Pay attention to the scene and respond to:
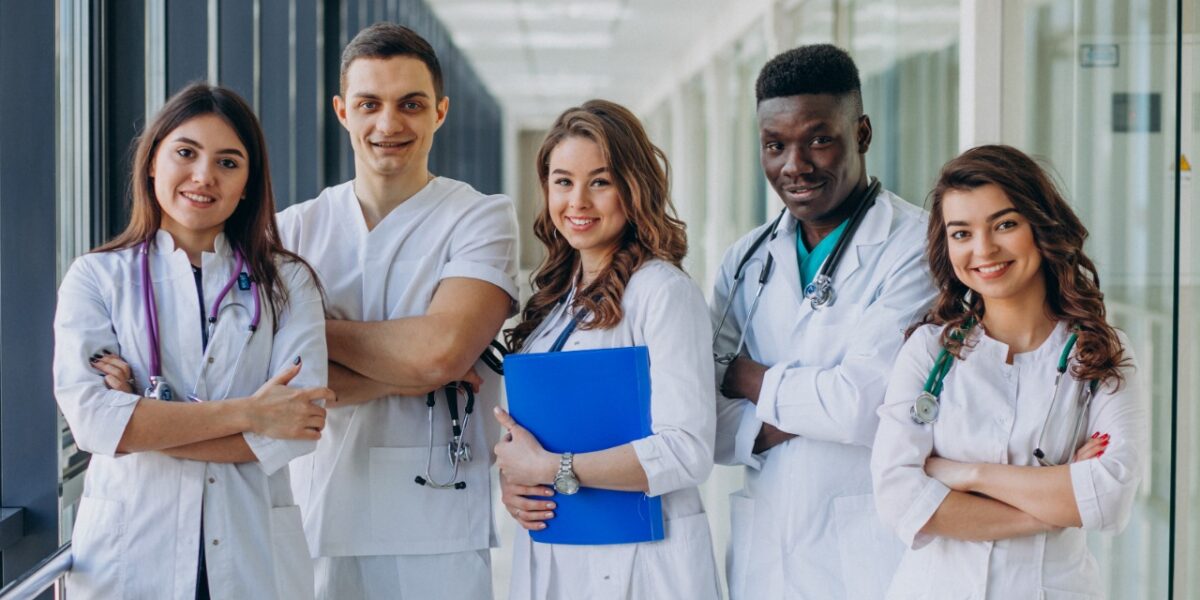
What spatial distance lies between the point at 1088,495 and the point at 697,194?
8.81m

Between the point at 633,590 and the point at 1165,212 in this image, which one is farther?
the point at 1165,212

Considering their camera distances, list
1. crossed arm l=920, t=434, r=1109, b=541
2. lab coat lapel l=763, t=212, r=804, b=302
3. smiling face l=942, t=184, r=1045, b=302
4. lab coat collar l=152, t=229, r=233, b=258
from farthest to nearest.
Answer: lab coat lapel l=763, t=212, r=804, b=302 < lab coat collar l=152, t=229, r=233, b=258 < smiling face l=942, t=184, r=1045, b=302 < crossed arm l=920, t=434, r=1109, b=541

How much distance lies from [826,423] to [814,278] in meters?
0.29

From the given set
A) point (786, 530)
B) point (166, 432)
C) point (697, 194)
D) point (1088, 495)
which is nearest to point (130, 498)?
point (166, 432)

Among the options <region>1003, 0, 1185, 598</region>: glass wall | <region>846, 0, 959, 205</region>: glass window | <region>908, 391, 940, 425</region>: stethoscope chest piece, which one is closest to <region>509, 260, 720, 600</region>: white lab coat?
<region>908, 391, 940, 425</region>: stethoscope chest piece

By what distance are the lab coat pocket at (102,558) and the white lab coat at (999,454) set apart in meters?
1.16

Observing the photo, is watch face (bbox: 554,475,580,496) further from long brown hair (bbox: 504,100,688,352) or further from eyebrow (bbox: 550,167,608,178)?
eyebrow (bbox: 550,167,608,178)

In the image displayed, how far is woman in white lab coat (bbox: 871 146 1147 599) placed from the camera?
1.57 meters

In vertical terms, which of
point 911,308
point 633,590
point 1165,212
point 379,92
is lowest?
point 633,590

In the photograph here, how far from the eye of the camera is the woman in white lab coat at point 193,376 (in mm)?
1735

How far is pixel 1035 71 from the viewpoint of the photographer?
266 centimetres

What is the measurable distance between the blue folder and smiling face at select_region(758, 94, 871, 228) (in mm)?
440

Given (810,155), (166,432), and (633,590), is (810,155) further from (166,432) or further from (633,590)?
(166,432)

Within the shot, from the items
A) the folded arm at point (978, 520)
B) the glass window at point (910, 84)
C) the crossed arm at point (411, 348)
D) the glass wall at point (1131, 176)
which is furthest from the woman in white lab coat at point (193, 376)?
the glass window at point (910, 84)
